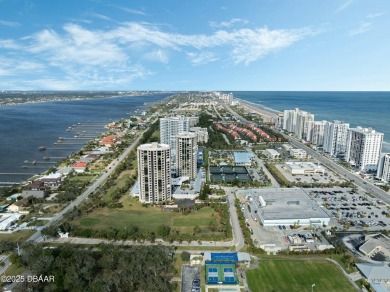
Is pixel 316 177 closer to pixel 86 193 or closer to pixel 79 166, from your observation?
pixel 86 193

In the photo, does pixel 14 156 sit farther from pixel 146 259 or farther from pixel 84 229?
pixel 146 259

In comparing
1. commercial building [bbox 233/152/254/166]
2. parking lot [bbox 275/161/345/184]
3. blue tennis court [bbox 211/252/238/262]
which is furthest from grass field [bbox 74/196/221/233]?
commercial building [bbox 233/152/254/166]

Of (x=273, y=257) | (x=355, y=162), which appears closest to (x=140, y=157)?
(x=273, y=257)

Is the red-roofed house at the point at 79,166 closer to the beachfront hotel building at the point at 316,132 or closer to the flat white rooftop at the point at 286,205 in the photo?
the flat white rooftop at the point at 286,205

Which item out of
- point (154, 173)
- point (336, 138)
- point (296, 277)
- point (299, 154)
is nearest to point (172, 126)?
point (154, 173)

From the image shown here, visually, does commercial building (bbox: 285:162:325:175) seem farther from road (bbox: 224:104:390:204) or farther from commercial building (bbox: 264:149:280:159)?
commercial building (bbox: 264:149:280:159)
